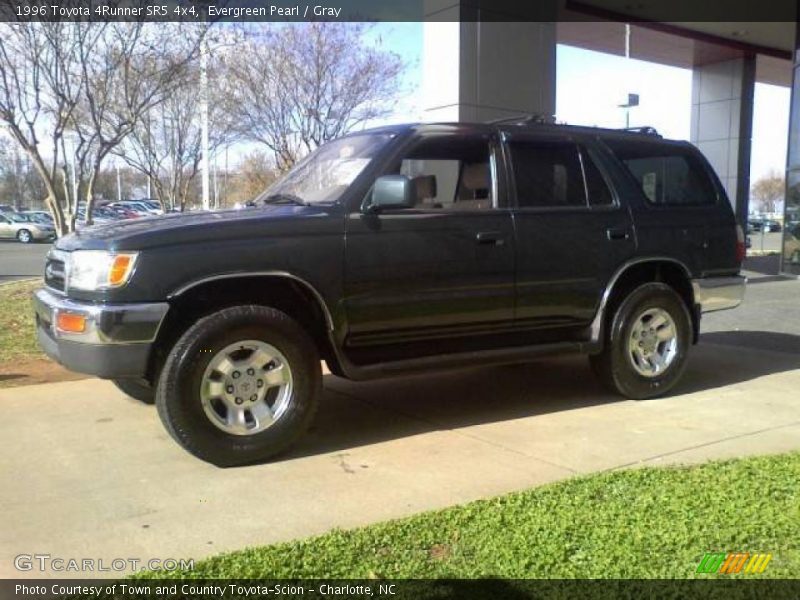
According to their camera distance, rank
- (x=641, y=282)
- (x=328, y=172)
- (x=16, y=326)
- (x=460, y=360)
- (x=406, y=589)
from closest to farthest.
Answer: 1. (x=406, y=589)
2. (x=460, y=360)
3. (x=328, y=172)
4. (x=641, y=282)
5. (x=16, y=326)

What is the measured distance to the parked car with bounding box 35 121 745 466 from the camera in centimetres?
435

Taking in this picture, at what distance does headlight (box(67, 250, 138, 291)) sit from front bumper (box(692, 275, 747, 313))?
14.3 ft

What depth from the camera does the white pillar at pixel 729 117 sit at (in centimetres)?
2286

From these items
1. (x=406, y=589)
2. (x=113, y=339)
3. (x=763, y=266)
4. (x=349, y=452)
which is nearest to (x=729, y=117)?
(x=763, y=266)

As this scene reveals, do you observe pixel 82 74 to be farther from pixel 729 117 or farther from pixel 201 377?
pixel 729 117

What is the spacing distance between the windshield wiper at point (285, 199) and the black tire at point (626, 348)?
99.7 inches

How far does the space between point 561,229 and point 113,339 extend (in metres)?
3.12

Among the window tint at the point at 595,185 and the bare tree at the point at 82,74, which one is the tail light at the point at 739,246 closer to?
the window tint at the point at 595,185

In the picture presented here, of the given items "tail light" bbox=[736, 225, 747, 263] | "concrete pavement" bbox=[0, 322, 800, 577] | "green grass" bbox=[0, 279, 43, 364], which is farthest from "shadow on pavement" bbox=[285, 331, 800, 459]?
"green grass" bbox=[0, 279, 43, 364]

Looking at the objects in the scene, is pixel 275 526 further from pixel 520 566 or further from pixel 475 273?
pixel 475 273

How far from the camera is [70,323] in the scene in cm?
434

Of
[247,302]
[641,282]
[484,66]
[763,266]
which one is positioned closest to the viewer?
[247,302]

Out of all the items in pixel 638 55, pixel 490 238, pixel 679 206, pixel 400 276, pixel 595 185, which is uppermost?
pixel 638 55

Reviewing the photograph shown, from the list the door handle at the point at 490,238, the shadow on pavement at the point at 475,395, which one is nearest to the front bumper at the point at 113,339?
the shadow on pavement at the point at 475,395
